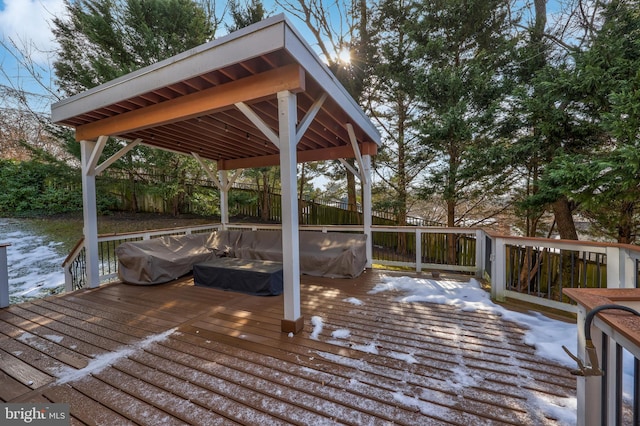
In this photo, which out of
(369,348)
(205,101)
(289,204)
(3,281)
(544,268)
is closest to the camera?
(369,348)

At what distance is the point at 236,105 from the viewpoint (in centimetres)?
285

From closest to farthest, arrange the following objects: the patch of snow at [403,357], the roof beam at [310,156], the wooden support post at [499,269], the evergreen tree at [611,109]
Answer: the patch of snow at [403,357] < the wooden support post at [499,269] < the evergreen tree at [611,109] < the roof beam at [310,156]

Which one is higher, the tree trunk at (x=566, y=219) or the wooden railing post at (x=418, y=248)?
the tree trunk at (x=566, y=219)

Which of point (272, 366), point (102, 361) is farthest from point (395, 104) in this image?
point (102, 361)

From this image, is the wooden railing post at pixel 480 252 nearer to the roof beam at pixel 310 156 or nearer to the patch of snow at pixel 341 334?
the roof beam at pixel 310 156

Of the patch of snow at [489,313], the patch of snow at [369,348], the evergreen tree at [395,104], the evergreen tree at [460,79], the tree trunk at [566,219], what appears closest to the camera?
the patch of snow at [489,313]

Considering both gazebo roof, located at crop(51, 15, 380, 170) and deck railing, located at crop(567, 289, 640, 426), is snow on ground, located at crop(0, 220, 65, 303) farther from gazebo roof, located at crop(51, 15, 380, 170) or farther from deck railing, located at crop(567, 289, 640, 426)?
deck railing, located at crop(567, 289, 640, 426)

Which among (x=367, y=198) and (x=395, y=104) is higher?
(x=395, y=104)

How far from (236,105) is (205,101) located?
488mm

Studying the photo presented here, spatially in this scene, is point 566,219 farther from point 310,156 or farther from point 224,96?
point 224,96

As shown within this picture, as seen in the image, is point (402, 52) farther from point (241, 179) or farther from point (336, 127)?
point (241, 179)

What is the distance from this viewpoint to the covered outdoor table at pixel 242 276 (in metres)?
3.82

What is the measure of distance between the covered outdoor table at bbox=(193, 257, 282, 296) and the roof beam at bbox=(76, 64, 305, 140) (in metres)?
2.23

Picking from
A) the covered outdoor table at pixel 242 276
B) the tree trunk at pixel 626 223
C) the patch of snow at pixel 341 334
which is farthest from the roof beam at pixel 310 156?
the tree trunk at pixel 626 223
